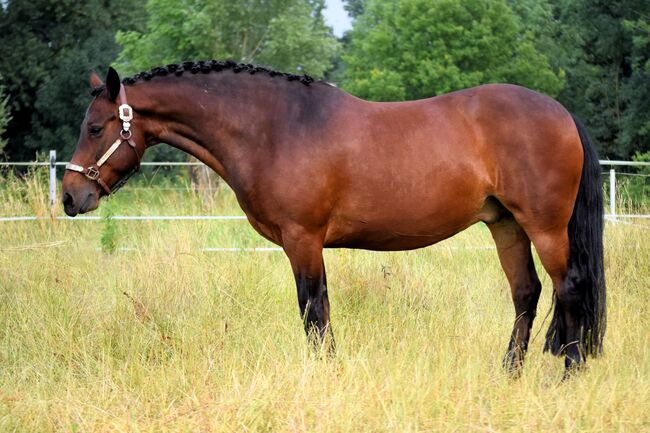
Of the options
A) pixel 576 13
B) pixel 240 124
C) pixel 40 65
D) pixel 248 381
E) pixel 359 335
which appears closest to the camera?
pixel 248 381

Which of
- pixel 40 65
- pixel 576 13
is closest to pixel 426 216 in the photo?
pixel 576 13

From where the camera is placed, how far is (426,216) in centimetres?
526

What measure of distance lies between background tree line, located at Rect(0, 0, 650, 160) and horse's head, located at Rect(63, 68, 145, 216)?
15.3 metres

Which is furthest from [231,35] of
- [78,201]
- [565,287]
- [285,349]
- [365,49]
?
[565,287]

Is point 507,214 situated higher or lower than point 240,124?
lower

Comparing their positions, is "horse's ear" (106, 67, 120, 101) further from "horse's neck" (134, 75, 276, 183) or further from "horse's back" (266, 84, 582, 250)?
"horse's back" (266, 84, 582, 250)

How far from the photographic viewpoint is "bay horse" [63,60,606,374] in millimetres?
5098

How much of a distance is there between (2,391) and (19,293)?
2112 millimetres

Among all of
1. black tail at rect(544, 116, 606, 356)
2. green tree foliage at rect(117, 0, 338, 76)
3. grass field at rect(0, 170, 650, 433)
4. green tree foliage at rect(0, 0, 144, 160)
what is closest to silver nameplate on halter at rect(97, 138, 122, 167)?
grass field at rect(0, 170, 650, 433)

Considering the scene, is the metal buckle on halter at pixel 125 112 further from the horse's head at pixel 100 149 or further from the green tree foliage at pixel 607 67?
the green tree foliage at pixel 607 67

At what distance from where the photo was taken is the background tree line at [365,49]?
21.2 meters

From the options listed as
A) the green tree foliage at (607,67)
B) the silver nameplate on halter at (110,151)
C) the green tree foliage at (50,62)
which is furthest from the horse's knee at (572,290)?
the green tree foliage at (50,62)

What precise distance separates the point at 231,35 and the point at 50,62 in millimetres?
11893

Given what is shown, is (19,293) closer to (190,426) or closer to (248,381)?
(248,381)
